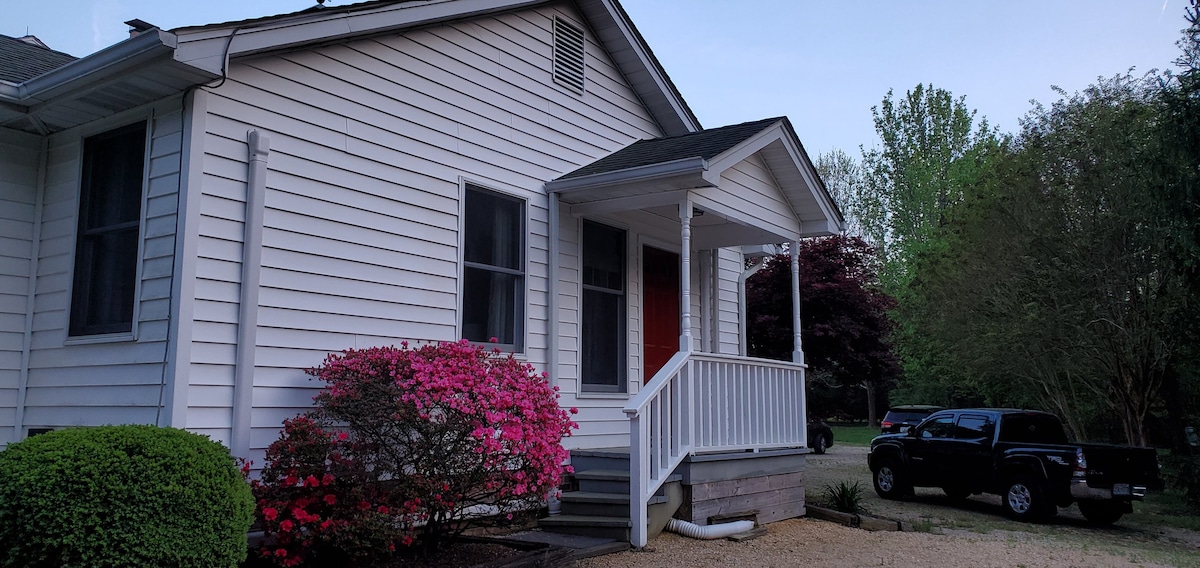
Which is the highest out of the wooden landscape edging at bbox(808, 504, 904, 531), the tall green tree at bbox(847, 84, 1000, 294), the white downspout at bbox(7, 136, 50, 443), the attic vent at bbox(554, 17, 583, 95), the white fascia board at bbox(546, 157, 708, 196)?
the tall green tree at bbox(847, 84, 1000, 294)

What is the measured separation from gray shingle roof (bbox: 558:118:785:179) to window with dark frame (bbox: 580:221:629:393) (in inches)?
30.0

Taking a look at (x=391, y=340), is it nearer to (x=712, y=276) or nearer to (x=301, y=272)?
(x=301, y=272)

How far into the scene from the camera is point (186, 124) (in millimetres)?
6125

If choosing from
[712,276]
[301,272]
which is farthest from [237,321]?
[712,276]

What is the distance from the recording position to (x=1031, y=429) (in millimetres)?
12242

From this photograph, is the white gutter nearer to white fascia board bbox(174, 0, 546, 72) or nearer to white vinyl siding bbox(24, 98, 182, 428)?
white fascia board bbox(174, 0, 546, 72)

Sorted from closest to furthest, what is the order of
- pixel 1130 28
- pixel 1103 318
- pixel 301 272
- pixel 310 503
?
pixel 310 503 < pixel 301 272 < pixel 1130 28 < pixel 1103 318

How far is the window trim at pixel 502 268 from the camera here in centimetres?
795

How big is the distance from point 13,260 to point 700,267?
733 centimetres

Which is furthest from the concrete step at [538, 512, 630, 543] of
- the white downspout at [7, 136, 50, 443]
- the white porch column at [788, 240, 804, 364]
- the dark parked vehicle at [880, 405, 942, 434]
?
the dark parked vehicle at [880, 405, 942, 434]

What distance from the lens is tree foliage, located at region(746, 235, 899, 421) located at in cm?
2361

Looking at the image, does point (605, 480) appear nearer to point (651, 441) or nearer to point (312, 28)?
point (651, 441)

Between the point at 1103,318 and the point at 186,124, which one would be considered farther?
the point at 1103,318

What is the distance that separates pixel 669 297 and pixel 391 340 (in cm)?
442
